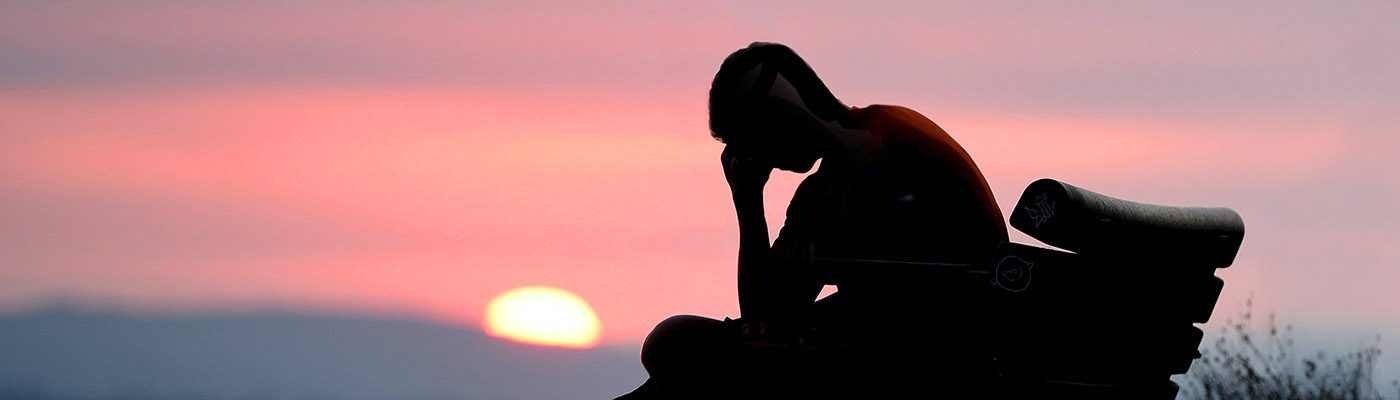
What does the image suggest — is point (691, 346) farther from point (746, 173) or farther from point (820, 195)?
point (820, 195)

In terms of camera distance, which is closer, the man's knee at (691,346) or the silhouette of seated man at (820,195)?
the silhouette of seated man at (820,195)

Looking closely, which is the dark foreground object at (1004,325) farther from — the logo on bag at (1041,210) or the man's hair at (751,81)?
the man's hair at (751,81)

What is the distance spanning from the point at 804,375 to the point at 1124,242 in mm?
1240

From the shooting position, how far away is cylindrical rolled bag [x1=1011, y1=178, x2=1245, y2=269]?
5488 mm

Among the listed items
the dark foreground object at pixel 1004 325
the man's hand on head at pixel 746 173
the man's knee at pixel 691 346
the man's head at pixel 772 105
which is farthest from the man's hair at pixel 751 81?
the man's knee at pixel 691 346

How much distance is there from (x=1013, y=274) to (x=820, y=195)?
2.36ft

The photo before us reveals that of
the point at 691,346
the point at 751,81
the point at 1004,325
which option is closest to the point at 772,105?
the point at 751,81

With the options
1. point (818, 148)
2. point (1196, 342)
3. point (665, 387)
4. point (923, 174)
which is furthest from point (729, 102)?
point (1196, 342)

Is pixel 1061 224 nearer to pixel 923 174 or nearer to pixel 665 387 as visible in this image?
pixel 923 174

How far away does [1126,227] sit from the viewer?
18.7 ft

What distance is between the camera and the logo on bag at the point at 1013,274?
5.53 metres

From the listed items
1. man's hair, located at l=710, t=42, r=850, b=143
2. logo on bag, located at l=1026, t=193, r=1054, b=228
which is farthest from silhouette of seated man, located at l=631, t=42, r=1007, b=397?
logo on bag, located at l=1026, t=193, r=1054, b=228

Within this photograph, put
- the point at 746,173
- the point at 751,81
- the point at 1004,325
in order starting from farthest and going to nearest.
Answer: the point at 746,173, the point at 1004,325, the point at 751,81

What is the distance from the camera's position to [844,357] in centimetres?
566
